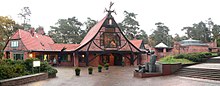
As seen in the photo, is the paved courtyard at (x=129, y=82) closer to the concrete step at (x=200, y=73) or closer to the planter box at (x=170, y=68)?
the concrete step at (x=200, y=73)

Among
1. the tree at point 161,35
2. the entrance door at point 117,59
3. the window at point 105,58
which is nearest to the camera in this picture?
the window at point 105,58

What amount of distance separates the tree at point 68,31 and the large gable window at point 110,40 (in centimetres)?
2115

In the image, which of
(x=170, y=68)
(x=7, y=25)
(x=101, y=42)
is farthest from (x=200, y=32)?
(x=170, y=68)

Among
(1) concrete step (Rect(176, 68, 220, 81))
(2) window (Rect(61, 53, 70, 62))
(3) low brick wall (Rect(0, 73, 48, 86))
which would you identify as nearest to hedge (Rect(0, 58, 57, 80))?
(3) low brick wall (Rect(0, 73, 48, 86))

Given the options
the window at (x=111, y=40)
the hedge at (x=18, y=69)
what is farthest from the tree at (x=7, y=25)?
the hedge at (x=18, y=69)

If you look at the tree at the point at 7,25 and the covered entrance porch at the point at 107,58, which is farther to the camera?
the tree at the point at 7,25

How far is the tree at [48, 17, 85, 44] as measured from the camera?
50.6m

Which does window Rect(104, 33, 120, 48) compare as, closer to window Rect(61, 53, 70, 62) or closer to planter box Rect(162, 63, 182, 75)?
window Rect(61, 53, 70, 62)

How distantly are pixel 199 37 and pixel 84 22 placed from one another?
35.2 m

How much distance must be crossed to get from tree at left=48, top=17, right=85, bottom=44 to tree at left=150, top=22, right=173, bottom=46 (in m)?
22.3

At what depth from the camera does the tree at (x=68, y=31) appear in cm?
5064

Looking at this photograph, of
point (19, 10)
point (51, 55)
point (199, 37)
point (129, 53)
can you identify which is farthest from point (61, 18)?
point (199, 37)

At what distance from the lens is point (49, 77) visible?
15.5 metres

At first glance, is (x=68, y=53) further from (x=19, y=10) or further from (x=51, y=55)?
(x=19, y=10)
